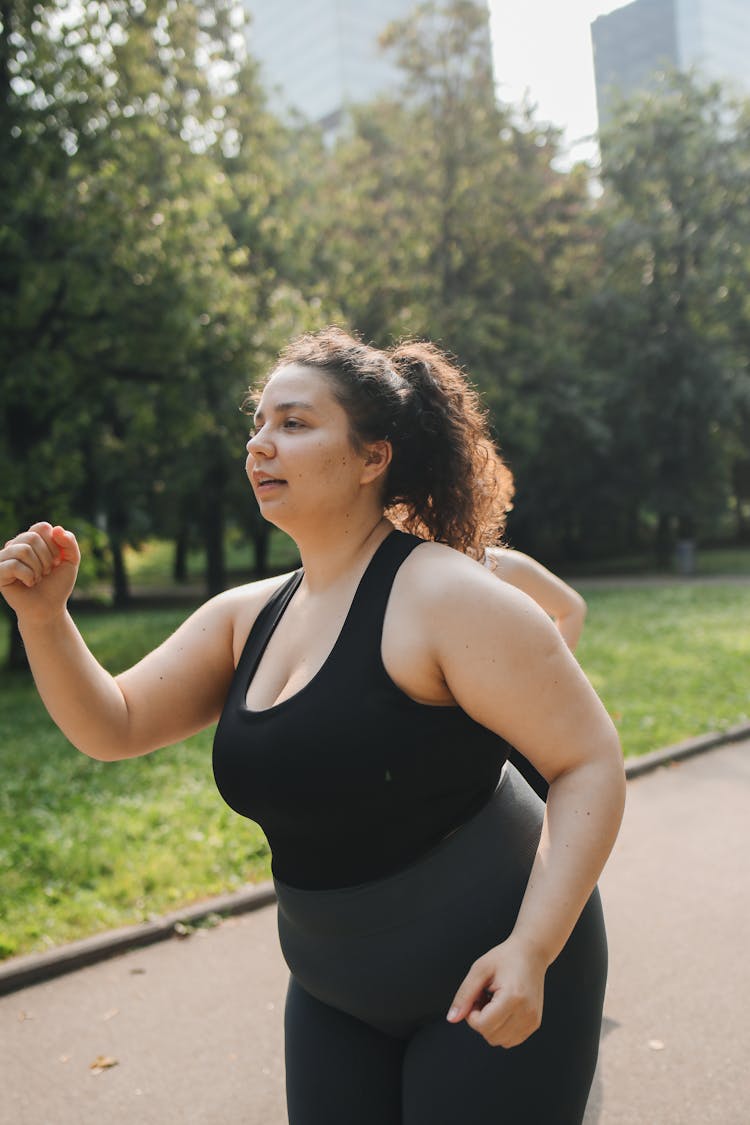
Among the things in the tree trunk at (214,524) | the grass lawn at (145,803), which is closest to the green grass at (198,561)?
the tree trunk at (214,524)

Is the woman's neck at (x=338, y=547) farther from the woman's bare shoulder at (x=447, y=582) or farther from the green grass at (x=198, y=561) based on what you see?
the green grass at (x=198, y=561)

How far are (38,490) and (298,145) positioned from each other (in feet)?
57.1

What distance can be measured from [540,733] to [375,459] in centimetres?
61

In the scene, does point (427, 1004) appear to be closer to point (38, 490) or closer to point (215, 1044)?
point (215, 1044)

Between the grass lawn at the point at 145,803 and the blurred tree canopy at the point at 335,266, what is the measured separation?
4.78m

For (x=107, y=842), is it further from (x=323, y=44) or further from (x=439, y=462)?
(x=323, y=44)

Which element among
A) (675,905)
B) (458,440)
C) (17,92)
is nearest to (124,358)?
(17,92)

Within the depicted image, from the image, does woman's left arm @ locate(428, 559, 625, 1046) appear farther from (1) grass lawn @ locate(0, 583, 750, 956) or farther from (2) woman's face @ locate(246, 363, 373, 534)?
(1) grass lawn @ locate(0, 583, 750, 956)

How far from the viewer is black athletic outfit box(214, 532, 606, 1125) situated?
1573mm

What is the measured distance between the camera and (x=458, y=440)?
194cm

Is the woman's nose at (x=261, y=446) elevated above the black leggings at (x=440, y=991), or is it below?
above

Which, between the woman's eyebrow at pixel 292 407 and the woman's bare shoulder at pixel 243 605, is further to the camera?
the woman's bare shoulder at pixel 243 605

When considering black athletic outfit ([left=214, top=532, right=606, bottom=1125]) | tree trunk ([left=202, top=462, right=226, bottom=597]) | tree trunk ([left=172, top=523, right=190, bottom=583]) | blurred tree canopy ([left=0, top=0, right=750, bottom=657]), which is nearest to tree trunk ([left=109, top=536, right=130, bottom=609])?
blurred tree canopy ([left=0, top=0, right=750, bottom=657])

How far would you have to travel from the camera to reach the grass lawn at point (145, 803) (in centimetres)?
496
